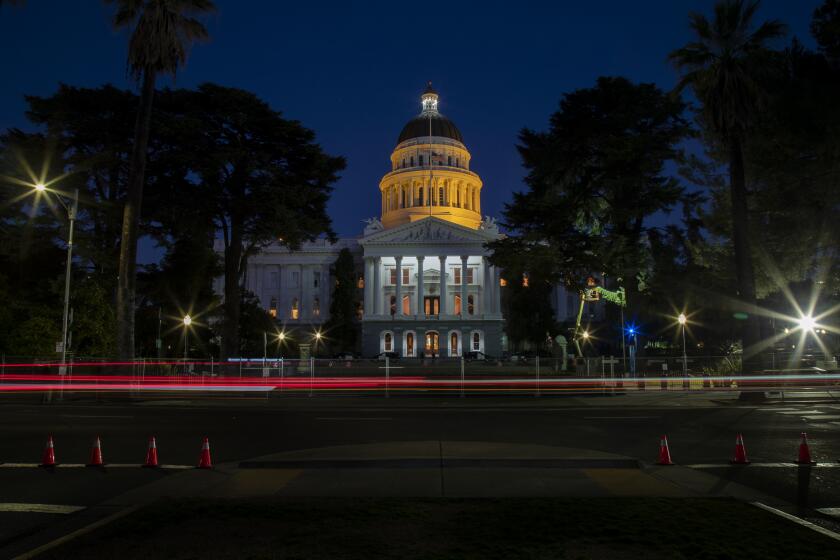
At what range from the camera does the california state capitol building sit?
86.0 metres

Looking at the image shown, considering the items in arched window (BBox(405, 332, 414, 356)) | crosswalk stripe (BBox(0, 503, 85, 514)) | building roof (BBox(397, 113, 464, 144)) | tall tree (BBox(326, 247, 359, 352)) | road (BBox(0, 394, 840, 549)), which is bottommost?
road (BBox(0, 394, 840, 549))

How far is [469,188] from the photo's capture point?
114m

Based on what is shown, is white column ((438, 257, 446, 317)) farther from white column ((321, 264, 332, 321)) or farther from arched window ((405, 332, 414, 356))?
white column ((321, 264, 332, 321))

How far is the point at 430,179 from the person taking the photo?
106312 millimetres

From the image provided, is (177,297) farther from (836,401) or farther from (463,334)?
(463,334)

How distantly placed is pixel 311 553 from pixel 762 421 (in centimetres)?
1500

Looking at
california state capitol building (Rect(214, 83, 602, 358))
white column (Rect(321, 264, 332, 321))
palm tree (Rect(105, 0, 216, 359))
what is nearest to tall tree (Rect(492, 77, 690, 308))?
palm tree (Rect(105, 0, 216, 359))

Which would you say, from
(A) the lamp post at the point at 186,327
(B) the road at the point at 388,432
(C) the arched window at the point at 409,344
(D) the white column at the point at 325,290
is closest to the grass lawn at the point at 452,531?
(B) the road at the point at 388,432

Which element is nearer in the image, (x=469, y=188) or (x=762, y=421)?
(x=762, y=421)

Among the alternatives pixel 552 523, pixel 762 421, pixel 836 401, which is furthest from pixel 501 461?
pixel 836 401

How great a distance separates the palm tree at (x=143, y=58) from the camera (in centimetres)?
2841

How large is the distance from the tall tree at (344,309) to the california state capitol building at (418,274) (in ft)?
5.76

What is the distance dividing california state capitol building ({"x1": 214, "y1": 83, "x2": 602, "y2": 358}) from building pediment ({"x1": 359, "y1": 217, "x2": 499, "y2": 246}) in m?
0.13

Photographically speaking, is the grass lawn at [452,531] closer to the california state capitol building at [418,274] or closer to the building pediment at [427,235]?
the california state capitol building at [418,274]
